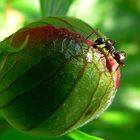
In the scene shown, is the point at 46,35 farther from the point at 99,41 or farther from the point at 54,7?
the point at 54,7

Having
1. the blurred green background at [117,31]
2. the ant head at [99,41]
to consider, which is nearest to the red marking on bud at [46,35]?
the ant head at [99,41]

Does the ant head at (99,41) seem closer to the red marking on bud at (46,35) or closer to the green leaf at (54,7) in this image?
the red marking on bud at (46,35)

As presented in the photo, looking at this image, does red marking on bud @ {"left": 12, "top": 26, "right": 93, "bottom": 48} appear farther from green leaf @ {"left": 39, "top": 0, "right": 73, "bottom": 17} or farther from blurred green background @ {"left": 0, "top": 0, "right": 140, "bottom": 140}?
blurred green background @ {"left": 0, "top": 0, "right": 140, "bottom": 140}

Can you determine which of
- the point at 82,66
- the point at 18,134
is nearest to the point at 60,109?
the point at 82,66

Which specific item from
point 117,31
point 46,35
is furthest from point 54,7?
point 117,31

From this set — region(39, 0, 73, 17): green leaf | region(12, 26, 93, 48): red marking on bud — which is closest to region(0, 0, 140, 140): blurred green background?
region(39, 0, 73, 17): green leaf

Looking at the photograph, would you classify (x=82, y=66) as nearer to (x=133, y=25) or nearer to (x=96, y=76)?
(x=96, y=76)
